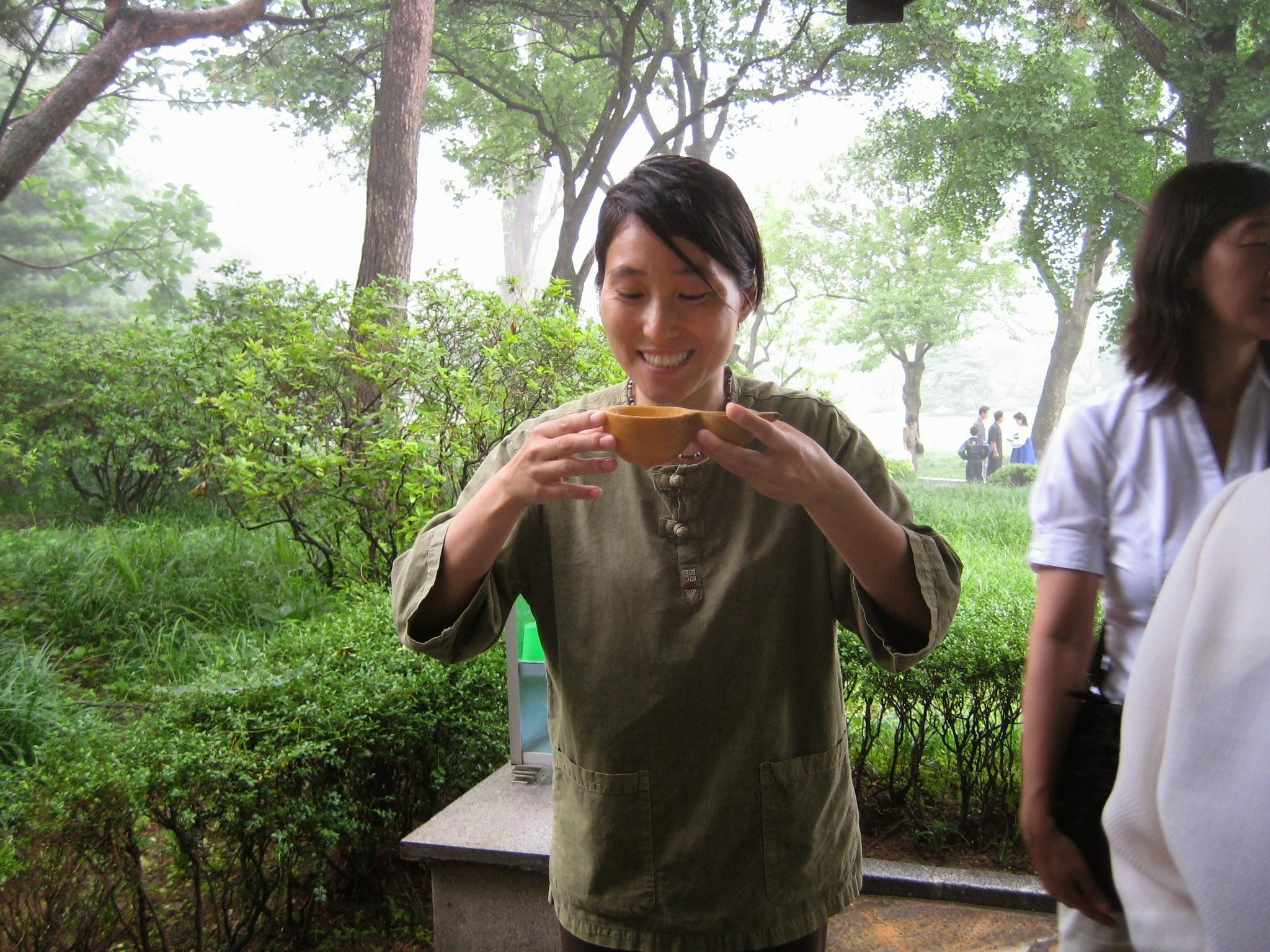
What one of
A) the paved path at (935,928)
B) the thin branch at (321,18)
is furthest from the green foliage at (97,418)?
the paved path at (935,928)

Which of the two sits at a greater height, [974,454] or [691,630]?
[974,454]

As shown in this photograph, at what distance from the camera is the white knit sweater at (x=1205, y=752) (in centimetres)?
57

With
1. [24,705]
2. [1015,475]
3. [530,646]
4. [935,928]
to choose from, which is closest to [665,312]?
[530,646]

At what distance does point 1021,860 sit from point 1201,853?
2417mm

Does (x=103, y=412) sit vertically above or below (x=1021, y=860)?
above

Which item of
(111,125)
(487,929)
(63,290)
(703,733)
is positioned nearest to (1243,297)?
(703,733)

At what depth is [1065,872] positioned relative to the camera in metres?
1.03

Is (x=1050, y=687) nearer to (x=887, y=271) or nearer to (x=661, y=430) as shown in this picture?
(x=661, y=430)

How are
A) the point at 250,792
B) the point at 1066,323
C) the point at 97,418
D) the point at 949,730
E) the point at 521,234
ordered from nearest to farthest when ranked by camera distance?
the point at 250,792 < the point at 949,730 < the point at 97,418 < the point at 1066,323 < the point at 521,234

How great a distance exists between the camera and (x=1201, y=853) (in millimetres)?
583

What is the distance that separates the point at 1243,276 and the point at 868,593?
59 cm

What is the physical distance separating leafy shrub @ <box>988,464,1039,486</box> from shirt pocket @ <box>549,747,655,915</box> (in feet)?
22.9

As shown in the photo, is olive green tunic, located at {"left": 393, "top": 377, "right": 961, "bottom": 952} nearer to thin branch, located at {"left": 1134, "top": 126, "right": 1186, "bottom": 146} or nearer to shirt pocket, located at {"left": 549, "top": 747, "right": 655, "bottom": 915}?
shirt pocket, located at {"left": 549, "top": 747, "right": 655, "bottom": 915}

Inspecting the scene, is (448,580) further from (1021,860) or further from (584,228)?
(584,228)
